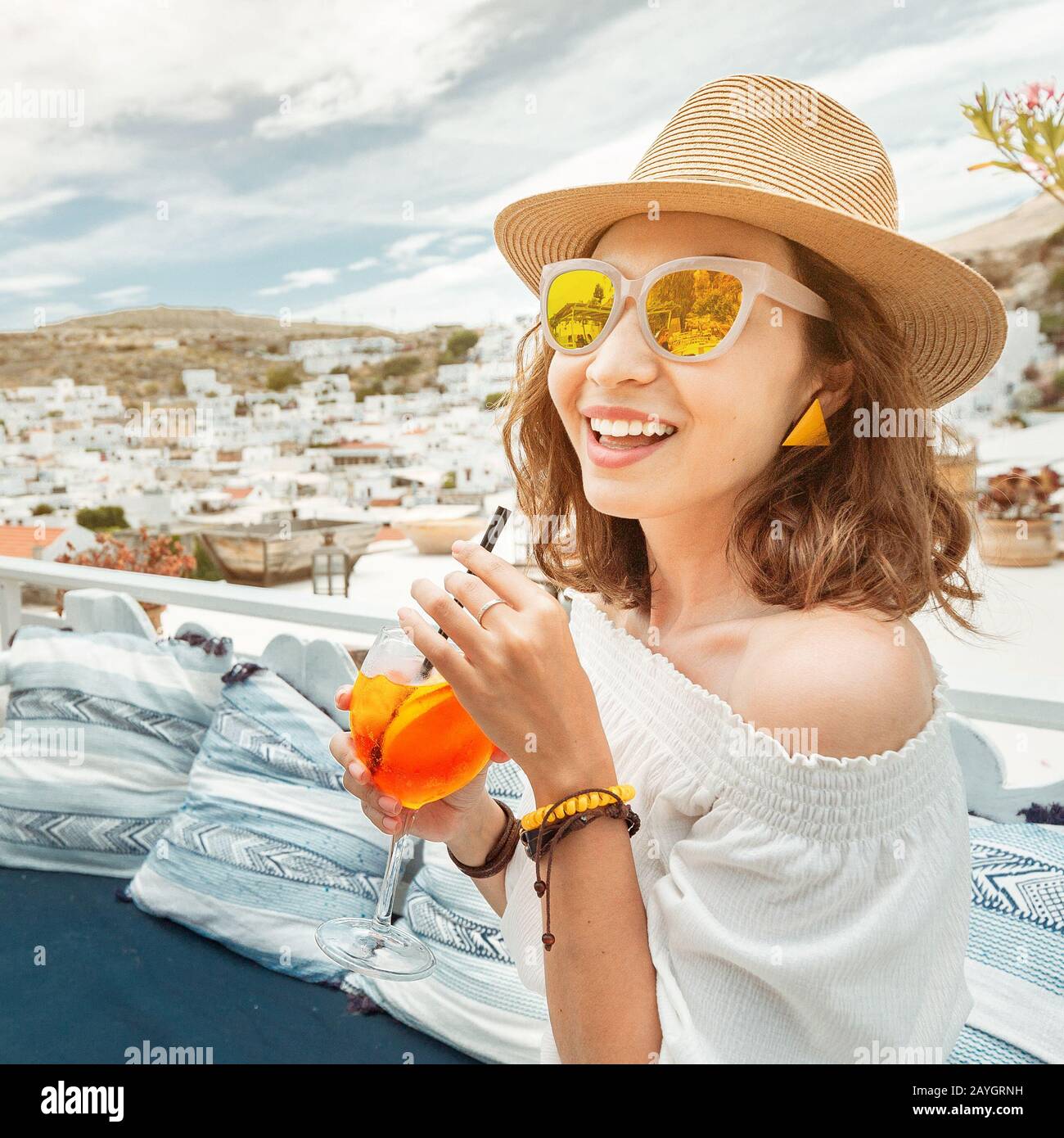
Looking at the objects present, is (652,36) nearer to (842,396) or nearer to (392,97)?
(392,97)

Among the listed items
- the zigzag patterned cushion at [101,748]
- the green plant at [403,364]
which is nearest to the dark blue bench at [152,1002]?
the zigzag patterned cushion at [101,748]

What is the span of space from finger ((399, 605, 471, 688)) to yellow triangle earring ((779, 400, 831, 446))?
357 mm

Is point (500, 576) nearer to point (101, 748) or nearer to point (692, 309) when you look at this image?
point (692, 309)

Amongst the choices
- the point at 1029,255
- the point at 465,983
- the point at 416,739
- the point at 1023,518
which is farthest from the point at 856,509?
the point at 1029,255

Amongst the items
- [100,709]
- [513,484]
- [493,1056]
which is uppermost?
[513,484]

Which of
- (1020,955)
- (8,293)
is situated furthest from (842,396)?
(8,293)

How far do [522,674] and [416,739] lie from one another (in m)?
0.17

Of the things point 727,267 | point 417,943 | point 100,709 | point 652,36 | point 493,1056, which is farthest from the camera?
point 652,36

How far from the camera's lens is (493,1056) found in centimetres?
149

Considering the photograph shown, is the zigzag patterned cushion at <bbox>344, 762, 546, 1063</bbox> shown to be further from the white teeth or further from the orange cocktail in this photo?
the white teeth

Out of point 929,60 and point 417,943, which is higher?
point 929,60

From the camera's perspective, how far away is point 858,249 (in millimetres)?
830

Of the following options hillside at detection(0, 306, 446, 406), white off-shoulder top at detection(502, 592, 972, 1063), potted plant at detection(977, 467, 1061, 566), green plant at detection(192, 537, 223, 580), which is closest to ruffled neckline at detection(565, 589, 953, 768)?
white off-shoulder top at detection(502, 592, 972, 1063)

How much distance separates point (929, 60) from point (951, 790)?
25423mm
